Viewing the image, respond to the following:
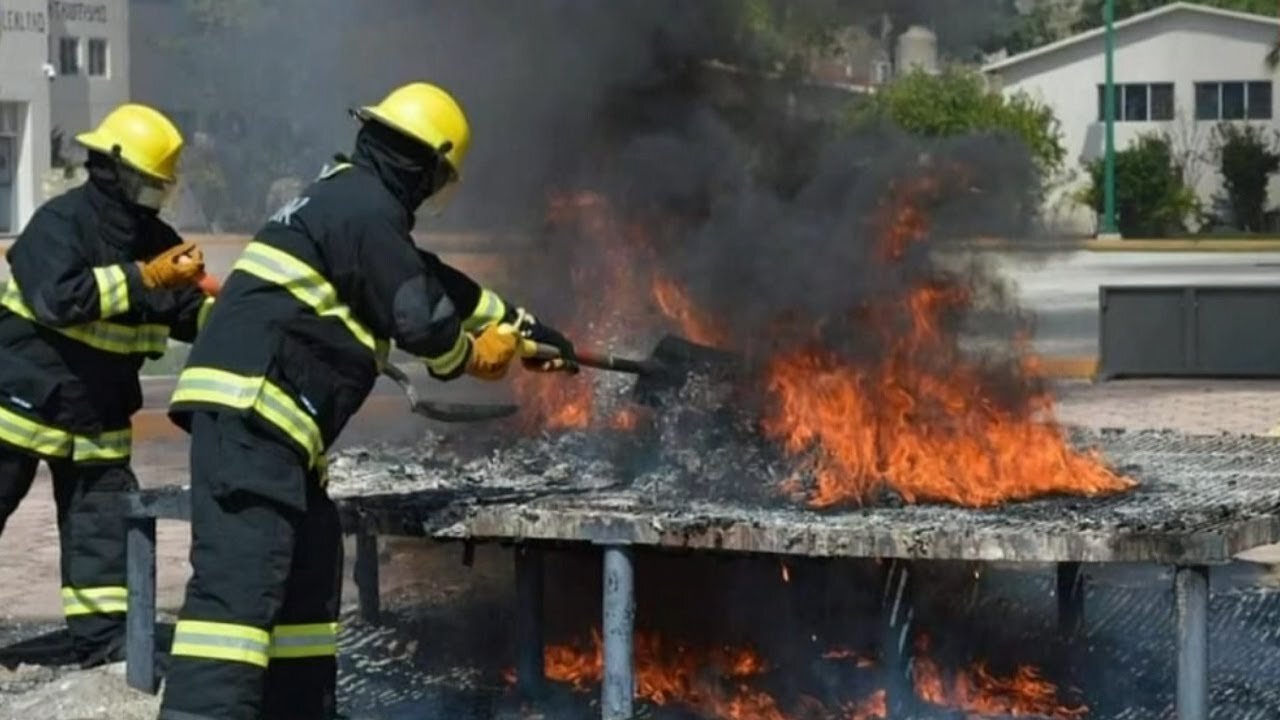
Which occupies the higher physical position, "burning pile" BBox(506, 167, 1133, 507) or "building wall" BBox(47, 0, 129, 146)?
"building wall" BBox(47, 0, 129, 146)

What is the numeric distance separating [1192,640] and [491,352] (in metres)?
1.75

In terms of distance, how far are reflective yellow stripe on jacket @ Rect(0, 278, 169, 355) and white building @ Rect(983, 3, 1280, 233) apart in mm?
49455

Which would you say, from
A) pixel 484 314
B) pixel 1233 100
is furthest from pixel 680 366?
pixel 1233 100

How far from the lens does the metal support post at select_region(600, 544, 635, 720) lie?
5.25m

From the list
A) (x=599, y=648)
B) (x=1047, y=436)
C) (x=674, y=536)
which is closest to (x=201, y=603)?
(x=674, y=536)

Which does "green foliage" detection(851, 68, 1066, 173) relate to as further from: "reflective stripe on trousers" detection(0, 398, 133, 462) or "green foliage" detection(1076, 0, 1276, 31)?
"green foliage" detection(1076, 0, 1276, 31)

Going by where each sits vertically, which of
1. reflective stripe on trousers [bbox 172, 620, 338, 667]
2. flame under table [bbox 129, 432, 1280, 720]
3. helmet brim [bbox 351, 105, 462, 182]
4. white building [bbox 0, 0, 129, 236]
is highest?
white building [bbox 0, 0, 129, 236]

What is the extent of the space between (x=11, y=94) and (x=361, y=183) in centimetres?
3951

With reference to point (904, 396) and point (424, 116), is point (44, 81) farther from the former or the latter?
point (424, 116)

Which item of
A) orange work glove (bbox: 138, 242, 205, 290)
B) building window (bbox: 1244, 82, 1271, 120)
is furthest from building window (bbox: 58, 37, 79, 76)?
orange work glove (bbox: 138, 242, 205, 290)

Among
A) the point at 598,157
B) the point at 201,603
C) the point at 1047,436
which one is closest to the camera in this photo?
the point at 201,603

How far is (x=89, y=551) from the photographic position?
6.14 m

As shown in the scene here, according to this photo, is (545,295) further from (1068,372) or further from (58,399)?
(1068,372)

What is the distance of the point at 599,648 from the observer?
20.2ft
